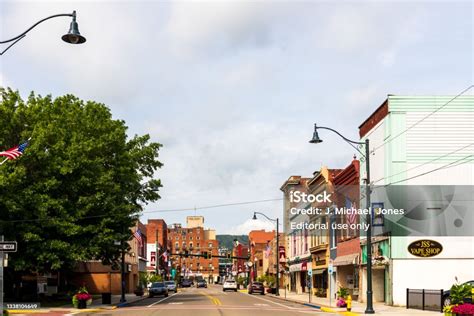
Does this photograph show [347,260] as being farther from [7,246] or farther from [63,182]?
[7,246]

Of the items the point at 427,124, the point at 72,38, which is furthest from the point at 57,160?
the point at 72,38

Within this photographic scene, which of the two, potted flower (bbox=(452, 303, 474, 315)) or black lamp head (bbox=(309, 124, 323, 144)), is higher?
black lamp head (bbox=(309, 124, 323, 144))

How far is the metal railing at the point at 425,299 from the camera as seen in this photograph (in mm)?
33938

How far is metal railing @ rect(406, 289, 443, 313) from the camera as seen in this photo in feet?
111

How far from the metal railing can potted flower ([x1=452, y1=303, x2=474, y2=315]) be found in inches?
367

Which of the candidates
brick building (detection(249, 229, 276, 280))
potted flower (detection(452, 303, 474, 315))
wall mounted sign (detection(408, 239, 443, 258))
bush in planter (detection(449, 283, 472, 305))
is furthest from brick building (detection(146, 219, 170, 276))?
potted flower (detection(452, 303, 474, 315))

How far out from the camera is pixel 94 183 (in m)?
42.1

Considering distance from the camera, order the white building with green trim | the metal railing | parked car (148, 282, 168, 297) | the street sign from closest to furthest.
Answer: the street sign
the metal railing
the white building with green trim
parked car (148, 282, 168, 297)

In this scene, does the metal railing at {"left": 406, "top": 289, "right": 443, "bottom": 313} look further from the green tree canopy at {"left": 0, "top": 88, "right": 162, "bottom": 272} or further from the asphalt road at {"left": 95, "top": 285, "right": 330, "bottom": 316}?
the green tree canopy at {"left": 0, "top": 88, "right": 162, "bottom": 272}

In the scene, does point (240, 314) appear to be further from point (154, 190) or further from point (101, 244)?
point (154, 190)

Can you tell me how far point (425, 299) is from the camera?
35.4 m

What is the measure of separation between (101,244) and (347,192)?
794 inches

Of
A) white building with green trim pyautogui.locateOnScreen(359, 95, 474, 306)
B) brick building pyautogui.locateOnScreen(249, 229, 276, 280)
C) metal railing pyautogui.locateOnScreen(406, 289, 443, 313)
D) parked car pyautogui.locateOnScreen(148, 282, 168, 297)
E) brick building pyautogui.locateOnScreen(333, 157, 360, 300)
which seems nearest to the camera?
metal railing pyautogui.locateOnScreen(406, 289, 443, 313)

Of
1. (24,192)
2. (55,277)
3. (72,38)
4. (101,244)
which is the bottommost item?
(55,277)
